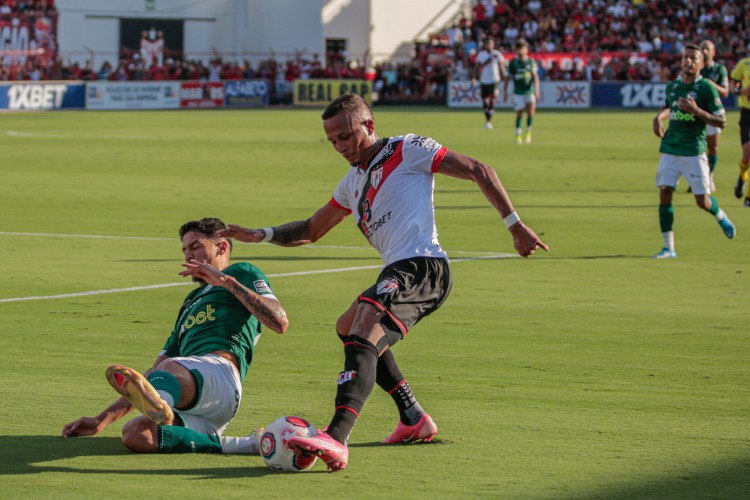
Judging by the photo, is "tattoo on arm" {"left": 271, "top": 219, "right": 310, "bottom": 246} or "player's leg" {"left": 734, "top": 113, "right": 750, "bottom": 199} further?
"player's leg" {"left": 734, "top": 113, "right": 750, "bottom": 199}

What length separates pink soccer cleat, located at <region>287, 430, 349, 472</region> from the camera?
6125 mm

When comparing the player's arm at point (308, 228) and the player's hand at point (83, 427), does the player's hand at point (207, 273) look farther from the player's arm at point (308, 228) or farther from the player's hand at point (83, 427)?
the player's hand at point (83, 427)

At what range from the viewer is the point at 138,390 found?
600 cm

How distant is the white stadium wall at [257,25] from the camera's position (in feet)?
211

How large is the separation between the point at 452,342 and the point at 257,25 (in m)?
58.8

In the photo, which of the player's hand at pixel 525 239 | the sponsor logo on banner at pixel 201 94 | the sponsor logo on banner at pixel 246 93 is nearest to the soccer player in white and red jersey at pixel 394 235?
the player's hand at pixel 525 239

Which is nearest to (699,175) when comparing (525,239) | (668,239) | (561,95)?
(668,239)

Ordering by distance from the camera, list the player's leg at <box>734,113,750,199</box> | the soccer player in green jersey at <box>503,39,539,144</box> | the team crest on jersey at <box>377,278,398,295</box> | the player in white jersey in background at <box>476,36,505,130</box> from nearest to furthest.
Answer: the team crest on jersey at <box>377,278,398,295</box>
the player's leg at <box>734,113,750,199</box>
the soccer player in green jersey at <box>503,39,539,144</box>
the player in white jersey in background at <box>476,36,505,130</box>

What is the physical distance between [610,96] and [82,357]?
48.3 meters

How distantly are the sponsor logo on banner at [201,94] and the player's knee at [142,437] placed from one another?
50024 mm

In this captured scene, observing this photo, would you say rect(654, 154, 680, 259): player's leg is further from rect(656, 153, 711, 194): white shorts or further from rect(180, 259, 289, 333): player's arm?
rect(180, 259, 289, 333): player's arm

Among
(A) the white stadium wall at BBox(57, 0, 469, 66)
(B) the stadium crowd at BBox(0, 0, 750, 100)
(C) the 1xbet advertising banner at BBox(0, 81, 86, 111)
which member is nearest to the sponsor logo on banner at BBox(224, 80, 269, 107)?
(B) the stadium crowd at BBox(0, 0, 750, 100)

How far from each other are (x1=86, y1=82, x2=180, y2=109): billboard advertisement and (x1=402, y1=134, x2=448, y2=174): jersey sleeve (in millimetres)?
46306

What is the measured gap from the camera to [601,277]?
14094mm
